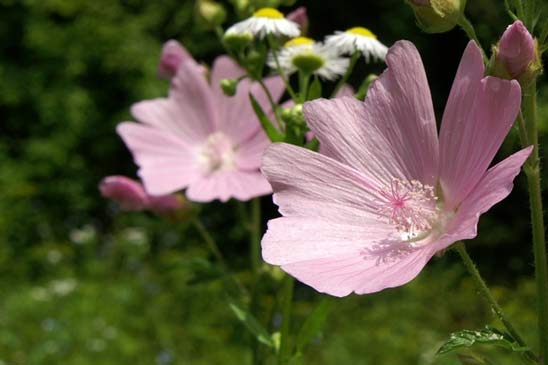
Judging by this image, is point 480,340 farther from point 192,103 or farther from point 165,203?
point 192,103

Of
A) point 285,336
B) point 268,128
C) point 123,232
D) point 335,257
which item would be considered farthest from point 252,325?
point 123,232

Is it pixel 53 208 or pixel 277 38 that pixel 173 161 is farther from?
pixel 53 208

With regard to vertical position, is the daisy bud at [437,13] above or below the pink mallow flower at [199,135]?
above

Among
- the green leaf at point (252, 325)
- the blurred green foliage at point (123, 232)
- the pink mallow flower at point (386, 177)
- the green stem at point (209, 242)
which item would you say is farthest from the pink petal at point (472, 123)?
the blurred green foliage at point (123, 232)

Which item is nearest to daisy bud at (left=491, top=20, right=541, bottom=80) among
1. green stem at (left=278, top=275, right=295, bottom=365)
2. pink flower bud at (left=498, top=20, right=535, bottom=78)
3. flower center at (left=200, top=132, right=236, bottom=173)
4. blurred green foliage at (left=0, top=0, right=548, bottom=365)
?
pink flower bud at (left=498, top=20, right=535, bottom=78)

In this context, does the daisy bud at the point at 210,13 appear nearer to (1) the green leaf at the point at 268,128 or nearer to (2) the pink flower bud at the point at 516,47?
(1) the green leaf at the point at 268,128

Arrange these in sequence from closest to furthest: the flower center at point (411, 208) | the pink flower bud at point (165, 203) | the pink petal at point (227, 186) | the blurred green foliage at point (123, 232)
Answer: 1. the flower center at point (411, 208)
2. the pink petal at point (227, 186)
3. the pink flower bud at point (165, 203)
4. the blurred green foliage at point (123, 232)

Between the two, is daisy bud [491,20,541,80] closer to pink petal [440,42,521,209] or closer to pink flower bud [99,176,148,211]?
pink petal [440,42,521,209]

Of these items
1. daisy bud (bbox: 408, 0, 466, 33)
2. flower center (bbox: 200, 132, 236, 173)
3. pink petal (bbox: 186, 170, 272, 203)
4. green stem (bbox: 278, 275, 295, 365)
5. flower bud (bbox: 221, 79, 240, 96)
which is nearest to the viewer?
daisy bud (bbox: 408, 0, 466, 33)
